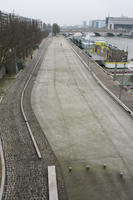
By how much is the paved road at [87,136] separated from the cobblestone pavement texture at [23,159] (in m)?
0.70

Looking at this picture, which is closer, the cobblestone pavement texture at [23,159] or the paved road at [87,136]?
the cobblestone pavement texture at [23,159]

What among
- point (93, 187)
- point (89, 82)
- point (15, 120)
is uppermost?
point (89, 82)

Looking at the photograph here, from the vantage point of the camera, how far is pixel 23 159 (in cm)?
1215

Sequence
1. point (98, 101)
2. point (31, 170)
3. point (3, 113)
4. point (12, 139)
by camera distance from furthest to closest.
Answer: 1. point (98, 101)
2. point (3, 113)
3. point (12, 139)
4. point (31, 170)

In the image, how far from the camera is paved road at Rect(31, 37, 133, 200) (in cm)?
1038

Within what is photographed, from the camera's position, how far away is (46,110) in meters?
19.7

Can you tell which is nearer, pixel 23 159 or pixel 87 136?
pixel 23 159

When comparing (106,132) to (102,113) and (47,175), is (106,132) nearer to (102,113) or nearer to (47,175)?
(102,113)

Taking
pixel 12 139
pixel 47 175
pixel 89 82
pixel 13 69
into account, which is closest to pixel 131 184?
pixel 47 175

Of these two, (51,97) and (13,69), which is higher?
(13,69)

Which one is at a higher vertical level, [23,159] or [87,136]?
[87,136]

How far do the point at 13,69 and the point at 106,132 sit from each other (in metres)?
23.5

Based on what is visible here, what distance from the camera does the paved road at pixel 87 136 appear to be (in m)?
10.4

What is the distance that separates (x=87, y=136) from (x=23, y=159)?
5669 mm
